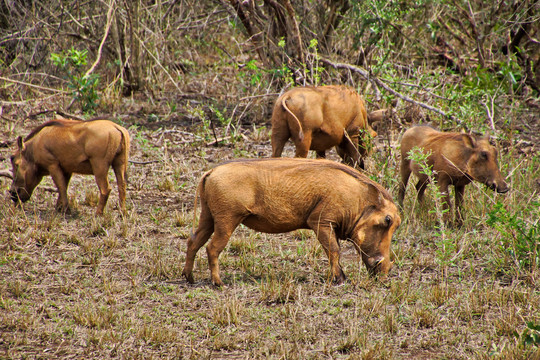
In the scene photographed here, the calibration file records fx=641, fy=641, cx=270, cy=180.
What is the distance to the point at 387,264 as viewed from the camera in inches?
189

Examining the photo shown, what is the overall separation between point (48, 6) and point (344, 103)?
20.1 feet

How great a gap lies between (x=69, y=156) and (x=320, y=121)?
2570 mm

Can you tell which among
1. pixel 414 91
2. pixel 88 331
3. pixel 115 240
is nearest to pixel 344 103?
pixel 414 91

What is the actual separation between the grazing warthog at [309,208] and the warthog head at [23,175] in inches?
99.6

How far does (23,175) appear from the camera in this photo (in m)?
6.48

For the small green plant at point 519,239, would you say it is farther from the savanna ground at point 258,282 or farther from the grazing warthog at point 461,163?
the grazing warthog at point 461,163

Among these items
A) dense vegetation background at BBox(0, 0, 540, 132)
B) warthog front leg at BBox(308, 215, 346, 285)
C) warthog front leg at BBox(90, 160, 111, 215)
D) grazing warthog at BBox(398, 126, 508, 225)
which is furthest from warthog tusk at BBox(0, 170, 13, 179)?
grazing warthog at BBox(398, 126, 508, 225)

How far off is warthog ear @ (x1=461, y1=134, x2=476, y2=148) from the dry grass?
54cm

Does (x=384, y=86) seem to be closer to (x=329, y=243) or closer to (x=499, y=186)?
(x=499, y=186)

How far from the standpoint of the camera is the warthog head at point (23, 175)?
21.2 feet

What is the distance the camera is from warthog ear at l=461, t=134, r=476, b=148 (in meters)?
5.89

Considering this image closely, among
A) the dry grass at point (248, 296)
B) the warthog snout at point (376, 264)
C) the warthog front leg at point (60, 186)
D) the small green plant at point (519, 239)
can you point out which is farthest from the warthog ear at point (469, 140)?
the warthog front leg at point (60, 186)

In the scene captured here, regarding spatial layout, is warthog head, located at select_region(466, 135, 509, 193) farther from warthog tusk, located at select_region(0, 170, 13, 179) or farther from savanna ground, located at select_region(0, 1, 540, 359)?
warthog tusk, located at select_region(0, 170, 13, 179)

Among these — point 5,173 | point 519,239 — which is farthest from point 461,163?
point 5,173
